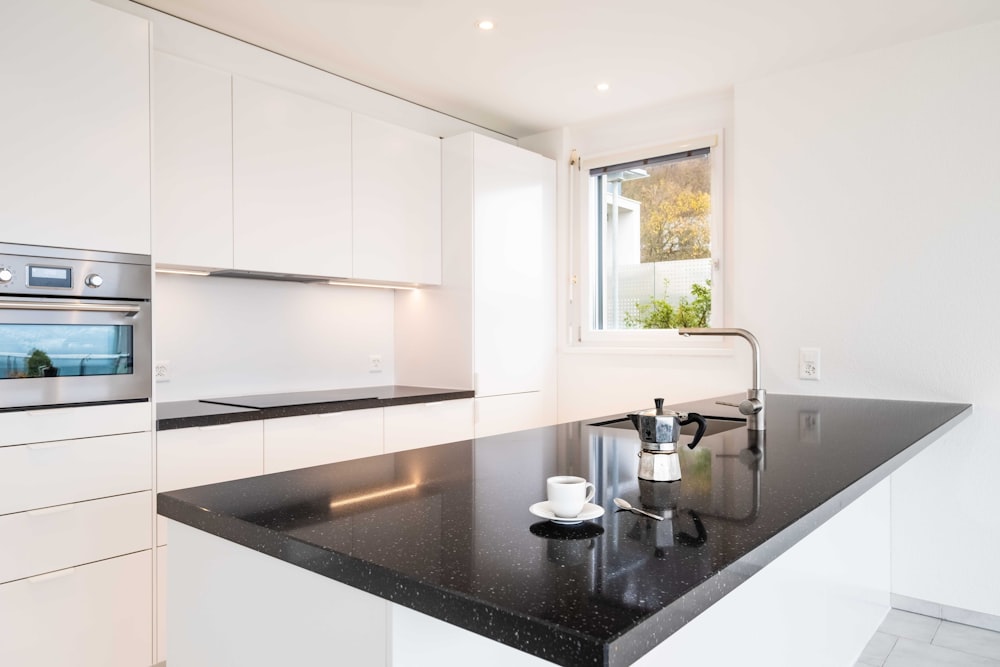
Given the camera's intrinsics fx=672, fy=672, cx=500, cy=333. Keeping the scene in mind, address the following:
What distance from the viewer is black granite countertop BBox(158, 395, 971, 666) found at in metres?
0.73

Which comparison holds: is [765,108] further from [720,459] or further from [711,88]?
[720,459]

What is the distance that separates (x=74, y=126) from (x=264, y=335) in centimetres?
130

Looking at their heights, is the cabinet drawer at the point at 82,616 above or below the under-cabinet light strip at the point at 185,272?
below

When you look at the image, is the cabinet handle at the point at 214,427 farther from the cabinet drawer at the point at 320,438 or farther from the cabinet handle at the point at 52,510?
the cabinet handle at the point at 52,510

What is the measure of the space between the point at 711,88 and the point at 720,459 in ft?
8.31

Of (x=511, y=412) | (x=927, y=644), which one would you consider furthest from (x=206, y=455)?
(x=927, y=644)

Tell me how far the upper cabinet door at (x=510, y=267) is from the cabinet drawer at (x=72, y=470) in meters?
1.71

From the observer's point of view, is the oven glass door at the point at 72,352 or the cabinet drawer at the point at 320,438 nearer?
the oven glass door at the point at 72,352

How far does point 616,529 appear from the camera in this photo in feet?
3.33

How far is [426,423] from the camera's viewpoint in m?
3.24

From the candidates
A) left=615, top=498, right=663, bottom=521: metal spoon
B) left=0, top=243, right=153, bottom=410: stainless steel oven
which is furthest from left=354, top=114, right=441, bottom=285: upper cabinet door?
left=615, top=498, right=663, bottom=521: metal spoon

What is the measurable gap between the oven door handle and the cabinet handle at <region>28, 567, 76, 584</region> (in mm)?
805

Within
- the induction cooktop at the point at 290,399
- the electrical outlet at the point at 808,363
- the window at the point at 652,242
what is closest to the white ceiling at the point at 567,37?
the window at the point at 652,242

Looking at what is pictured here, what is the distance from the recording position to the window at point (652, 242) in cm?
372
